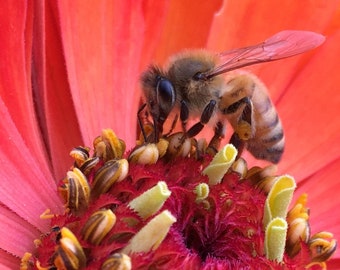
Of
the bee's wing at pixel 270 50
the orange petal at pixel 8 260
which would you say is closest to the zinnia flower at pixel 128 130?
the orange petal at pixel 8 260

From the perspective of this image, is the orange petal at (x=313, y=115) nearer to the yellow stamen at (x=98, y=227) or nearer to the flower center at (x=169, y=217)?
the flower center at (x=169, y=217)

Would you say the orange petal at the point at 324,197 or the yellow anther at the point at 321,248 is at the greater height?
the yellow anther at the point at 321,248

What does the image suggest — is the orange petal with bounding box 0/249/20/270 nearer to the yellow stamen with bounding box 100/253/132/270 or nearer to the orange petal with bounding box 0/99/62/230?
the orange petal with bounding box 0/99/62/230

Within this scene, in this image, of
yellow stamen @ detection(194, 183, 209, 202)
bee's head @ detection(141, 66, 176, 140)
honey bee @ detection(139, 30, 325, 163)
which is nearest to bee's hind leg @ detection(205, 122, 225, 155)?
honey bee @ detection(139, 30, 325, 163)

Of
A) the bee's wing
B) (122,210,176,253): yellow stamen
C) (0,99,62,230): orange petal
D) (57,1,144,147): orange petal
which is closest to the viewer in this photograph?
(122,210,176,253): yellow stamen

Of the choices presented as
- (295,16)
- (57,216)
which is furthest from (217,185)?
(295,16)

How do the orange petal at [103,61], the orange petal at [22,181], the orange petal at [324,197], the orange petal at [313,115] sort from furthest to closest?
the orange petal at [313,115], the orange petal at [324,197], the orange petal at [103,61], the orange petal at [22,181]

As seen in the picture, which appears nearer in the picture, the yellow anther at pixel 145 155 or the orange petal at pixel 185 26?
the yellow anther at pixel 145 155

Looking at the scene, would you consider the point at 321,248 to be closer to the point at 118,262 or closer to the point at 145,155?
the point at 145,155

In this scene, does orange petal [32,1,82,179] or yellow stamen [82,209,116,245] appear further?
orange petal [32,1,82,179]
